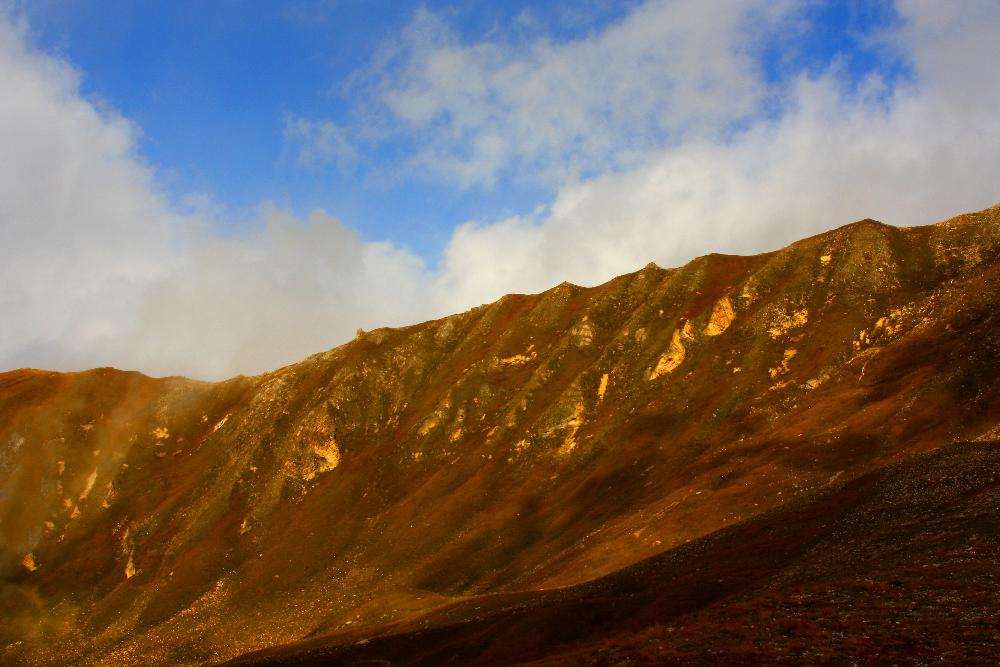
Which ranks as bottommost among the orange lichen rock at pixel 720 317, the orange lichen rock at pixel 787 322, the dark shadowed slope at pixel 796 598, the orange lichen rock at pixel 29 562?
the dark shadowed slope at pixel 796 598

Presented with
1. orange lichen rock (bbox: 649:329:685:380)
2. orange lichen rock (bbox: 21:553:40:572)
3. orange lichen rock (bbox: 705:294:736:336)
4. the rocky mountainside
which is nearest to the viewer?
the rocky mountainside

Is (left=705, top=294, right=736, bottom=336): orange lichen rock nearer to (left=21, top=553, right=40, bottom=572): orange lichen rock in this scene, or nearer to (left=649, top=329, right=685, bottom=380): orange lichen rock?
(left=649, top=329, right=685, bottom=380): orange lichen rock

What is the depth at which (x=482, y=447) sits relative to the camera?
137 meters

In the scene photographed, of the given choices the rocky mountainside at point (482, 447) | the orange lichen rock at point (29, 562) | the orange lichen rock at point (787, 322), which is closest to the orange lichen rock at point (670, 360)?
the rocky mountainside at point (482, 447)

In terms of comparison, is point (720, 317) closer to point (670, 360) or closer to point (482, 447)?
point (670, 360)

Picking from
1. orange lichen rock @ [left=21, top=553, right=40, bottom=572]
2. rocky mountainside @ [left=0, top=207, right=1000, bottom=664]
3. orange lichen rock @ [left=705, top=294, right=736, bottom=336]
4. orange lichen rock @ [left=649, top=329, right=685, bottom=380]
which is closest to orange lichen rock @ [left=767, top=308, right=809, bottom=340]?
rocky mountainside @ [left=0, top=207, right=1000, bottom=664]

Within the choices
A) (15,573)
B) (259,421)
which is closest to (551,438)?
(259,421)

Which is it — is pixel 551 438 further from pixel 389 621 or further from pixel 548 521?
pixel 389 621

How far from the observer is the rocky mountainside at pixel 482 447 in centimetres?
8512

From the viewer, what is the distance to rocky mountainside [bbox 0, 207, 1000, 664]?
279 feet

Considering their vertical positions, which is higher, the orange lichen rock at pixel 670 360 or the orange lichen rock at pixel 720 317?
the orange lichen rock at pixel 720 317

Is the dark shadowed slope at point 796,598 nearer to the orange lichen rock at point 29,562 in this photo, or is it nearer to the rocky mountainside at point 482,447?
the rocky mountainside at point 482,447

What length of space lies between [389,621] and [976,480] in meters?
60.9

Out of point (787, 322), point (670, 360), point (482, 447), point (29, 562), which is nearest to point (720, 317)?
point (787, 322)
